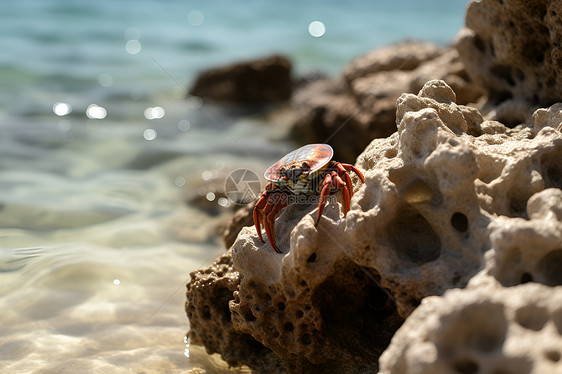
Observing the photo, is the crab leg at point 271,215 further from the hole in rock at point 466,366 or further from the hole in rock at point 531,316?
the hole in rock at point 531,316

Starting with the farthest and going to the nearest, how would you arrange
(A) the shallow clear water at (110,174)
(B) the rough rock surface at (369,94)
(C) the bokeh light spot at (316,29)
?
(C) the bokeh light spot at (316,29)
(B) the rough rock surface at (369,94)
(A) the shallow clear water at (110,174)

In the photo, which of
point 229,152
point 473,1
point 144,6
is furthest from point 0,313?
point 144,6

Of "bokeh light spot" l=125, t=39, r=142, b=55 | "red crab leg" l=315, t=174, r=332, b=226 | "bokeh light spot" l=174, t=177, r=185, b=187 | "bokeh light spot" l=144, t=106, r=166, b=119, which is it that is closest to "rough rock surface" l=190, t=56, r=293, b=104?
"bokeh light spot" l=144, t=106, r=166, b=119

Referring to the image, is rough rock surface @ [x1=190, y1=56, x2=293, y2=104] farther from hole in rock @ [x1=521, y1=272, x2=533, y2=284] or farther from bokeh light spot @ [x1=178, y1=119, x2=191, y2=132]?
hole in rock @ [x1=521, y1=272, x2=533, y2=284]

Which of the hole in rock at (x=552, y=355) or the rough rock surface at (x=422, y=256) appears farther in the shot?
the rough rock surface at (x=422, y=256)

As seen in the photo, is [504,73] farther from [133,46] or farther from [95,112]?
[133,46]

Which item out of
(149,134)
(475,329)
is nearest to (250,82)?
(149,134)

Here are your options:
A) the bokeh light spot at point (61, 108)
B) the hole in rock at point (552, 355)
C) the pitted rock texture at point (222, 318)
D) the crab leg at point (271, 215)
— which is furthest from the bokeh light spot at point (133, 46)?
the hole in rock at point (552, 355)
